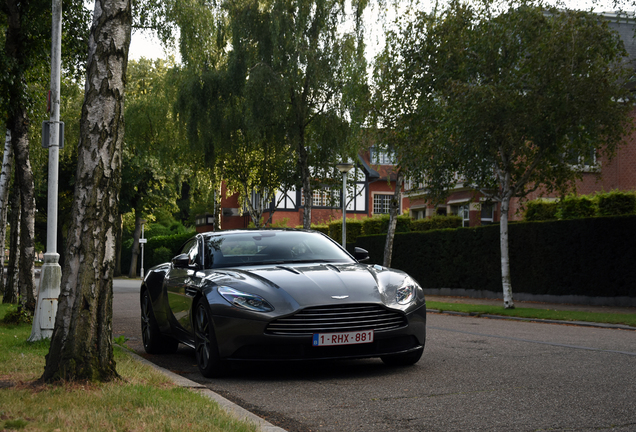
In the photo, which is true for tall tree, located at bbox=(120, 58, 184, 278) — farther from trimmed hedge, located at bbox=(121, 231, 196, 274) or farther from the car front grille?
the car front grille

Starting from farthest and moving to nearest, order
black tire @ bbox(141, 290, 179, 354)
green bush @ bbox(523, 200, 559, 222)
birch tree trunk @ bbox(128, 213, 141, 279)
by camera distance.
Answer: birch tree trunk @ bbox(128, 213, 141, 279) < green bush @ bbox(523, 200, 559, 222) < black tire @ bbox(141, 290, 179, 354)

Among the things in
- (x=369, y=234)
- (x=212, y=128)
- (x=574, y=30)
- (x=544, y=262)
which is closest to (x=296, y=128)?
(x=212, y=128)

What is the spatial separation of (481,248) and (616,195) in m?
5.78

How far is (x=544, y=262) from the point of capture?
22.8 metres

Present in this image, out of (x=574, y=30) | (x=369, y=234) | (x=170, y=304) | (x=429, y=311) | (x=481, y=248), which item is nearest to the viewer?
(x=170, y=304)

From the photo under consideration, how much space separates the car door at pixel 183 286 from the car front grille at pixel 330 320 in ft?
4.57

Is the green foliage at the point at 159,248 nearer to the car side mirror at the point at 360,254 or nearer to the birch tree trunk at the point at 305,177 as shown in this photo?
the birch tree trunk at the point at 305,177

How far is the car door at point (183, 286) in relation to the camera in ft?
27.0

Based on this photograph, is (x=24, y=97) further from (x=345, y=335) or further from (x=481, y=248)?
(x=481, y=248)

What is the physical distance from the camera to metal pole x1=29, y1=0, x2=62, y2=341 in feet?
32.0

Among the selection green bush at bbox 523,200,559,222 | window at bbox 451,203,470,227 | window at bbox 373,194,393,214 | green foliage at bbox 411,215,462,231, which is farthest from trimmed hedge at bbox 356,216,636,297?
window at bbox 373,194,393,214

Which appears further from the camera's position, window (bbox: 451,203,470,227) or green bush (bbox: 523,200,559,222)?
window (bbox: 451,203,470,227)

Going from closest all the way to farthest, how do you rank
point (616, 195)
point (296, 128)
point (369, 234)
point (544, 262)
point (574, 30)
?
1. point (574, 30)
2. point (616, 195)
3. point (544, 262)
4. point (296, 128)
5. point (369, 234)

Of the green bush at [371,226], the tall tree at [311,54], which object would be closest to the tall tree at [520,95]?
the tall tree at [311,54]
